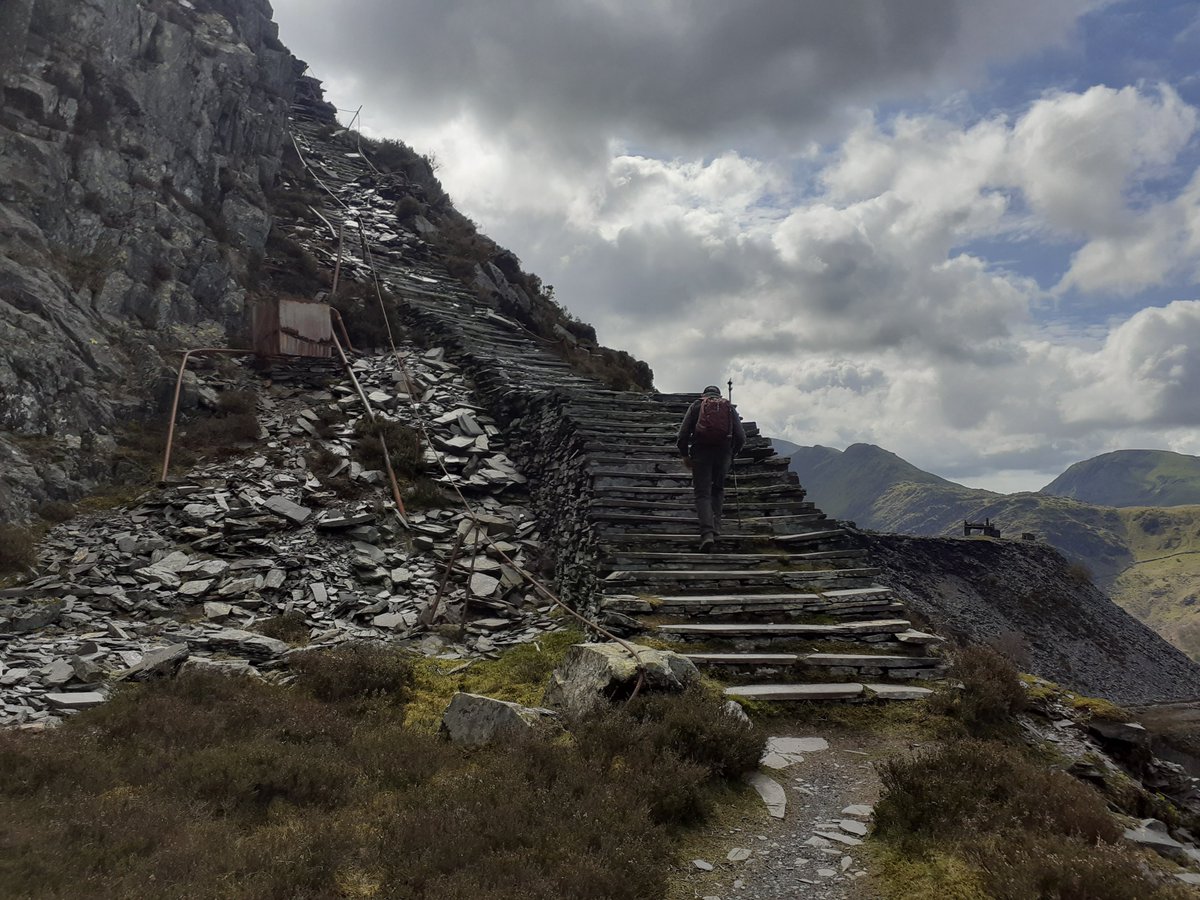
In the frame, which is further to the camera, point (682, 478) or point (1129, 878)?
point (682, 478)

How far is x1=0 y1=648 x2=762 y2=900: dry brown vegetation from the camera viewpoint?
3848 mm

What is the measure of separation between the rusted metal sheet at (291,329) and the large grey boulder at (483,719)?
13.1 m

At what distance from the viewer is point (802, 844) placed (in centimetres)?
487

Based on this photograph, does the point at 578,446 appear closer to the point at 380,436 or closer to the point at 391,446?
the point at 391,446

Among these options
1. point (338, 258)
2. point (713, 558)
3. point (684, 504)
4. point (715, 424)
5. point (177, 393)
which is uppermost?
point (338, 258)

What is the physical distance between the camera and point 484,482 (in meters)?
14.2

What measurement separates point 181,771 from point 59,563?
6687 mm

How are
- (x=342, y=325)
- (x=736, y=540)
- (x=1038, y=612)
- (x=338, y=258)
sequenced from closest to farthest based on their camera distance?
(x=736, y=540) → (x=342, y=325) → (x=338, y=258) → (x=1038, y=612)

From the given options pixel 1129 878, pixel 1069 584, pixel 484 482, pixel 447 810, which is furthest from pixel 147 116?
pixel 1069 584

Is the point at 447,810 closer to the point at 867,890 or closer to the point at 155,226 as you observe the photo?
the point at 867,890

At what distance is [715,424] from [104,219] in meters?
16.4

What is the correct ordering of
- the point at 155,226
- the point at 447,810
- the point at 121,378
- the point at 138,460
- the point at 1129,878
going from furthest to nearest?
1. the point at 155,226
2. the point at 121,378
3. the point at 138,460
4. the point at 447,810
5. the point at 1129,878

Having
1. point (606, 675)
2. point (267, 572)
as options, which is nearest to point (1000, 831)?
point (606, 675)

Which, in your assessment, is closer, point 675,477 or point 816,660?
point 816,660
